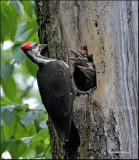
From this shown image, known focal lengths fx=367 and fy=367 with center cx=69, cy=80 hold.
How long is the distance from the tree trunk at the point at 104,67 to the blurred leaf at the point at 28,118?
703 millimetres

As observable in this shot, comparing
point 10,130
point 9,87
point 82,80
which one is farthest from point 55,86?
Result: point 10,130

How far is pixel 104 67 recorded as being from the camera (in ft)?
12.1

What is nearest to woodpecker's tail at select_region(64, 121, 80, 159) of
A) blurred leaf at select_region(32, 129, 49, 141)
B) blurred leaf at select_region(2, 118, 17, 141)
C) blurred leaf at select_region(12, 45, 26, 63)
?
blurred leaf at select_region(32, 129, 49, 141)

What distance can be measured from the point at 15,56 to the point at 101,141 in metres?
1.59

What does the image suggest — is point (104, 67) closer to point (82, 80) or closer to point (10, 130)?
point (82, 80)

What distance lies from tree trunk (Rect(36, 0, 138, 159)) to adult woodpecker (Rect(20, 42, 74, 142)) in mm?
107

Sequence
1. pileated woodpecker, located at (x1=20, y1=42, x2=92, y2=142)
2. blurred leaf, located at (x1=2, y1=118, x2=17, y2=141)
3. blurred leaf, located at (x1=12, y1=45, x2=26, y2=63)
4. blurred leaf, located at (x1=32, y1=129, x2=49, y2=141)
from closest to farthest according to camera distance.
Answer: pileated woodpecker, located at (x1=20, y1=42, x2=92, y2=142)
blurred leaf, located at (x1=32, y1=129, x2=49, y2=141)
blurred leaf, located at (x1=12, y1=45, x2=26, y2=63)
blurred leaf, located at (x1=2, y1=118, x2=17, y2=141)

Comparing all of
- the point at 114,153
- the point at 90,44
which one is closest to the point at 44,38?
the point at 90,44

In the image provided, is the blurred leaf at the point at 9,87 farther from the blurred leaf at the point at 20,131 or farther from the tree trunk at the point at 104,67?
the tree trunk at the point at 104,67

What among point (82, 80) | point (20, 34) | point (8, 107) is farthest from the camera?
point (8, 107)

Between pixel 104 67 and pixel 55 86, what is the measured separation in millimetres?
670

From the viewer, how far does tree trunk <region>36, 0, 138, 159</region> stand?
132 inches

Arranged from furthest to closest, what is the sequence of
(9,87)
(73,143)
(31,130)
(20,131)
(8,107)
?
(20,131) → (31,130) → (8,107) → (9,87) → (73,143)

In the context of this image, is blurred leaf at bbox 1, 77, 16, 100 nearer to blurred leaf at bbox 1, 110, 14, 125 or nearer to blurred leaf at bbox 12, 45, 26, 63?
blurred leaf at bbox 1, 110, 14, 125
